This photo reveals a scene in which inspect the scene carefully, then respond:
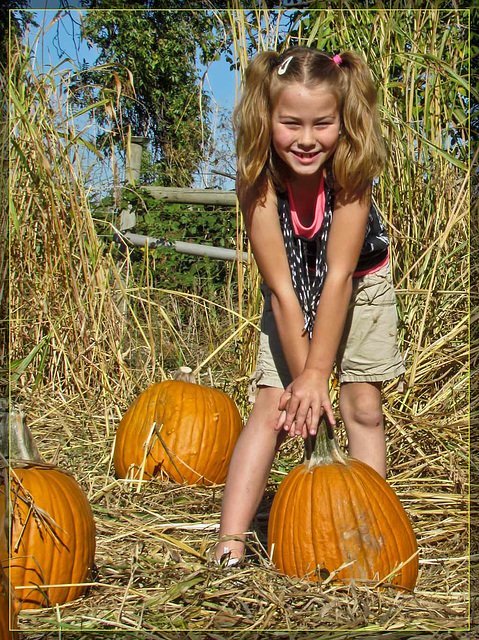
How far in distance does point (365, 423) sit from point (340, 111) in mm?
731

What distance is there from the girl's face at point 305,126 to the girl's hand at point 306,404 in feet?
1.50

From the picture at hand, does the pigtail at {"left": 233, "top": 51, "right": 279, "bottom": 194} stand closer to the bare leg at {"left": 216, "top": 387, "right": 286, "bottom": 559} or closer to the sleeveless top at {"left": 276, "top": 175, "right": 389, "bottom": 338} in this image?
the sleeveless top at {"left": 276, "top": 175, "right": 389, "bottom": 338}

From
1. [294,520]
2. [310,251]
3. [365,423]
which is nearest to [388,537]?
[294,520]

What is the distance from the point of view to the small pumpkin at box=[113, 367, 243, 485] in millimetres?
2115

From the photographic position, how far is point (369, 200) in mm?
1628

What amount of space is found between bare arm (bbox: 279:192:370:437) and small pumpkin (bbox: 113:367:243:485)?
693mm

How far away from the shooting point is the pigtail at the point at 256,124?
1608mm

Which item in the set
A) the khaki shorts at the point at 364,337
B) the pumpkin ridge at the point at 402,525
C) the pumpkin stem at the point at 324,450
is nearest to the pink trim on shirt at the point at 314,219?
the khaki shorts at the point at 364,337

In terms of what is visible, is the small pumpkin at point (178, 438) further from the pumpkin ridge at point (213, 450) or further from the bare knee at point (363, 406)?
the bare knee at point (363, 406)

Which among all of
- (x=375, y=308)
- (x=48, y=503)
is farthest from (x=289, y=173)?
(x=48, y=503)

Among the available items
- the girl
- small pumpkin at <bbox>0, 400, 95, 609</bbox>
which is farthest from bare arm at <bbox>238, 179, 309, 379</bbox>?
small pumpkin at <bbox>0, 400, 95, 609</bbox>

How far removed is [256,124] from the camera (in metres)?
1.62

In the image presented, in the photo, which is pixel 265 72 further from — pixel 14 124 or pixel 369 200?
pixel 14 124

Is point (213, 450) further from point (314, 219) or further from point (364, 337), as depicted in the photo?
point (314, 219)
